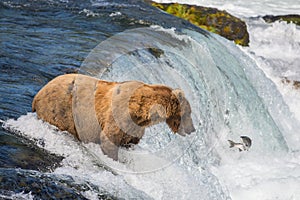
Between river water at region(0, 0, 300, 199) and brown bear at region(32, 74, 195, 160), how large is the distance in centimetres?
13

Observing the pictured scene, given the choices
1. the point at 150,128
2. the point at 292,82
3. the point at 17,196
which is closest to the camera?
the point at 17,196

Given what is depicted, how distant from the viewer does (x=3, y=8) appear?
1056cm

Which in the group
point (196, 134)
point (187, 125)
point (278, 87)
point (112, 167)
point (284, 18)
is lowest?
point (278, 87)

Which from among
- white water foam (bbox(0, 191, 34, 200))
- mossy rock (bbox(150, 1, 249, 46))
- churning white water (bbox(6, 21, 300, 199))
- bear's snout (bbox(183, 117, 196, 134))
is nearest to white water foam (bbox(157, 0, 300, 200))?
churning white water (bbox(6, 21, 300, 199))

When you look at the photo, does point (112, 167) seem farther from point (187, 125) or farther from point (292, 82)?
point (292, 82)

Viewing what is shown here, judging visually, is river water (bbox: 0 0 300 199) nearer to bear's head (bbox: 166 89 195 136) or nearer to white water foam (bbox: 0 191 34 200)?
white water foam (bbox: 0 191 34 200)

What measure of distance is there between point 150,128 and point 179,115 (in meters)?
0.57

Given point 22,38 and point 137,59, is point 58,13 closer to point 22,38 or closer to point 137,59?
point 22,38

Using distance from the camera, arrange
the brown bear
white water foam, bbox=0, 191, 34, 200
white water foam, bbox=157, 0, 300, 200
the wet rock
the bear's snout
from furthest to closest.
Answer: the wet rock, white water foam, bbox=157, 0, 300, 200, the bear's snout, the brown bear, white water foam, bbox=0, 191, 34, 200

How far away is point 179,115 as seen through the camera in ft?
16.9

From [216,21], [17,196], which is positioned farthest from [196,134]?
[216,21]

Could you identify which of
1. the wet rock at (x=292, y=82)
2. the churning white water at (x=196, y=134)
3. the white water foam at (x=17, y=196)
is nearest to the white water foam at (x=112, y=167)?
the churning white water at (x=196, y=134)

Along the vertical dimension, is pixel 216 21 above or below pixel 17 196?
below

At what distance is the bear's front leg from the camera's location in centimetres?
517
